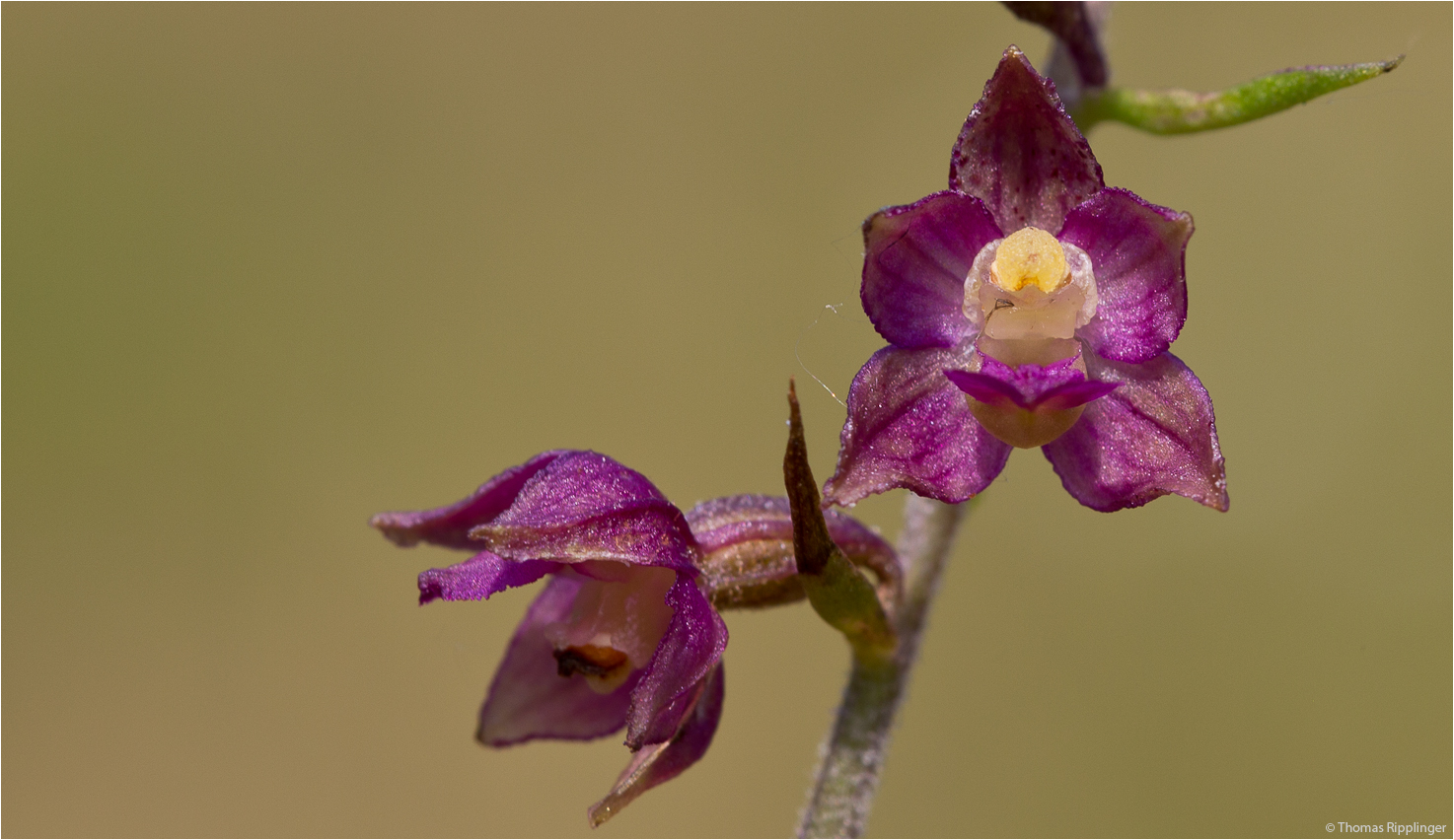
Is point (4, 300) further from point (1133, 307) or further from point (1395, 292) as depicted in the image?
point (1395, 292)

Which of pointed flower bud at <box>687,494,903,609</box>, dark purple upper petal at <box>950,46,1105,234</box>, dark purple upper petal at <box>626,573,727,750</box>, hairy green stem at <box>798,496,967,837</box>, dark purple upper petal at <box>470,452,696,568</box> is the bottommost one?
hairy green stem at <box>798,496,967,837</box>

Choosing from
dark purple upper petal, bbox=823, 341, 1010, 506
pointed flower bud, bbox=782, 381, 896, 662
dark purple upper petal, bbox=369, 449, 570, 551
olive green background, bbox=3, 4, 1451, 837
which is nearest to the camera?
pointed flower bud, bbox=782, 381, 896, 662

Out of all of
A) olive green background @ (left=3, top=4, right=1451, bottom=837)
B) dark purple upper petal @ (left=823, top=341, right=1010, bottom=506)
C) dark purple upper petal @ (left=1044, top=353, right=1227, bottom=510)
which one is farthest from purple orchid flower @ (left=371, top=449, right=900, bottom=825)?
olive green background @ (left=3, top=4, right=1451, bottom=837)

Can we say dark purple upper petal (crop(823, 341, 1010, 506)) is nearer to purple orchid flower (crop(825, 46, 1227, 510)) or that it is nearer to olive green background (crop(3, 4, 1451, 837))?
purple orchid flower (crop(825, 46, 1227, 510))

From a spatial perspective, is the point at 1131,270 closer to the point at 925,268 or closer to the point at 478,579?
the point at 925,268

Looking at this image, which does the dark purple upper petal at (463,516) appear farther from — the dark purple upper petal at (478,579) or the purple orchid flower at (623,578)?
the dark purple upper petal at (478,579)

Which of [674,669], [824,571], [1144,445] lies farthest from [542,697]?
[1144,445]

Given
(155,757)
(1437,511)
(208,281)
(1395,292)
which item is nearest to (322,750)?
(155,757)
